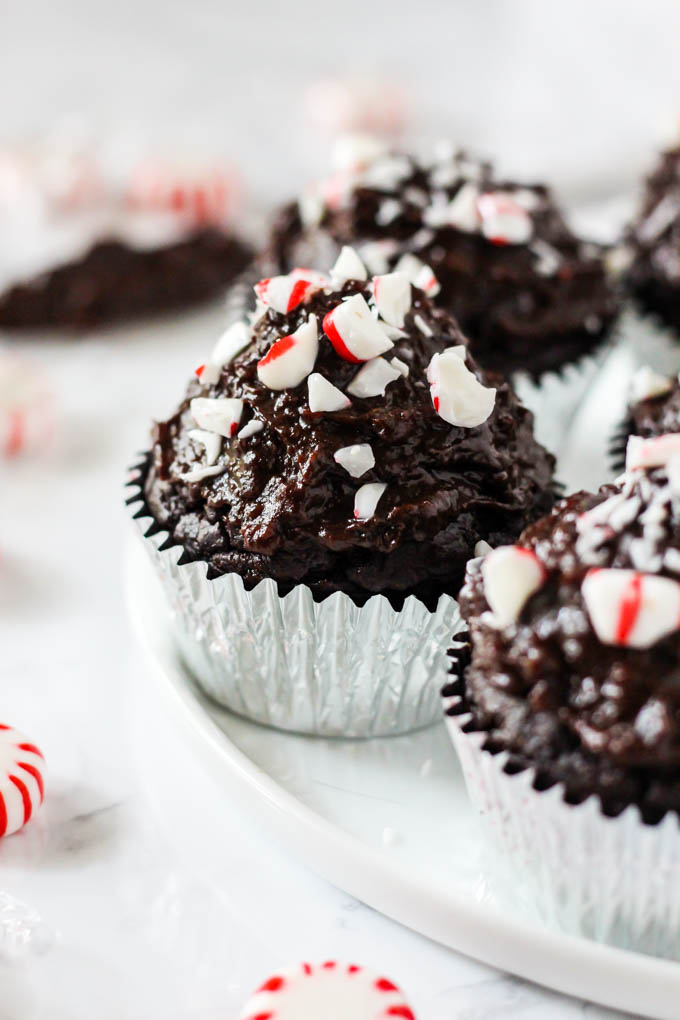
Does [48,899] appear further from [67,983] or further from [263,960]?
[263,960]

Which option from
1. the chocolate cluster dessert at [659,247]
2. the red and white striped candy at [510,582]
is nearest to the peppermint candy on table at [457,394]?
the red and white striped candy at [510,582]

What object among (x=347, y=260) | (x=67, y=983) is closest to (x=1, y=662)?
(x=67, y=983)

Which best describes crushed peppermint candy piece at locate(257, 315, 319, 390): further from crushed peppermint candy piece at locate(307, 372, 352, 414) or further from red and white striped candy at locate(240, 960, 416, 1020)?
red and white striped candy at locate(240, 960, 416, 1020)

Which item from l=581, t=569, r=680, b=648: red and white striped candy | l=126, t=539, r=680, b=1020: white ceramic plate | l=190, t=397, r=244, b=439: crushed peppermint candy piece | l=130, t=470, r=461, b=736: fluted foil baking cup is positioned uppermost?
l=190, t=397, r=244, b=439: crushed peppermint candy piece

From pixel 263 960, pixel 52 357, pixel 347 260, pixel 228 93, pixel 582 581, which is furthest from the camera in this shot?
pixel 228 93

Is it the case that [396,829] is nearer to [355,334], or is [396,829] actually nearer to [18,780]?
[18,780]

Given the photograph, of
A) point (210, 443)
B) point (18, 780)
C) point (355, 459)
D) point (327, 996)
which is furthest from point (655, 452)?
point (18, 780)

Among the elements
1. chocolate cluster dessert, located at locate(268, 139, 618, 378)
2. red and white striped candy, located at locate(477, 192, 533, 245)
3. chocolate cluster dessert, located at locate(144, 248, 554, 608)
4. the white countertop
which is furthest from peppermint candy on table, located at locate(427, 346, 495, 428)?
red and white striped candy, located at locate(477, 192, 533, 245)
